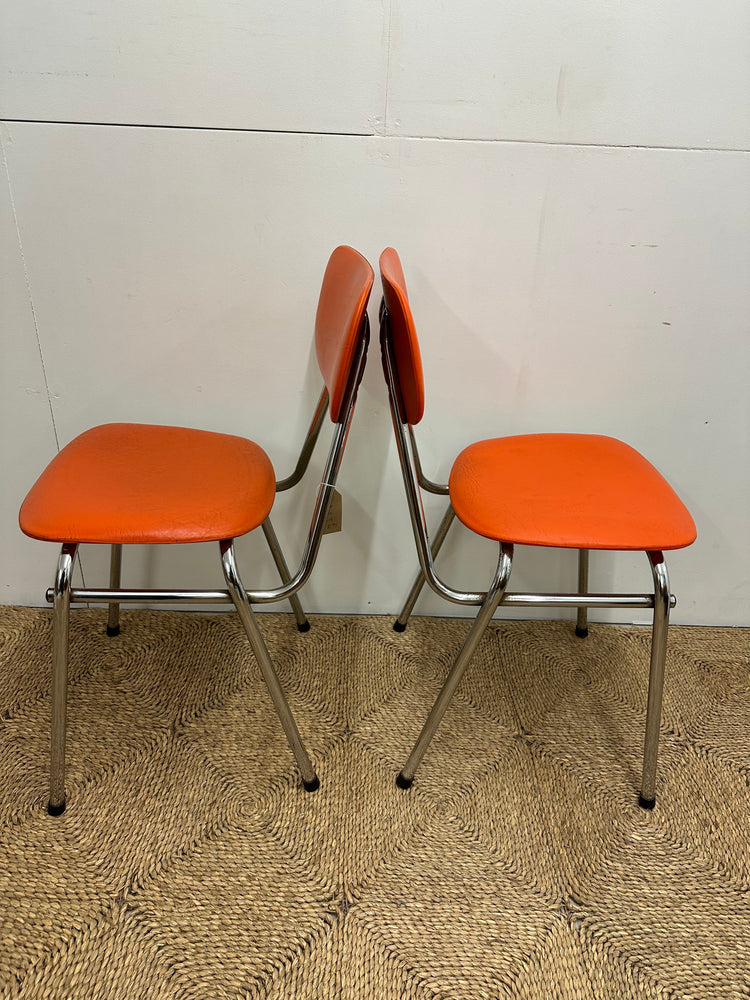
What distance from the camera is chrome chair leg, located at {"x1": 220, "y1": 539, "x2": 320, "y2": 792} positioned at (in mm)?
964

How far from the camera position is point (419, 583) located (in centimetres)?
136

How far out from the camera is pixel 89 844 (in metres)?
1.01

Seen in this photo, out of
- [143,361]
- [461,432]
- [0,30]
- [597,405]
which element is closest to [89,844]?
[143,361]

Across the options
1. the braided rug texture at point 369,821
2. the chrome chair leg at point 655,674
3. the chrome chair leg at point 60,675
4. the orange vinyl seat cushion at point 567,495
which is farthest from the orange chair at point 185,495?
the chrome chair leg at point 655,674

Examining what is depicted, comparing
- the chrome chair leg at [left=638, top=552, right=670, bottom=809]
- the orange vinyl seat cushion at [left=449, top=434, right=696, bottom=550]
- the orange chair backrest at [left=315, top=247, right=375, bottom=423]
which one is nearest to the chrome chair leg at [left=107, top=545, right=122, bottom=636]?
the orange chair backrest at [left=315, top=247, right=375, bottom=423]

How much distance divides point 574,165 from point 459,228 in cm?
20

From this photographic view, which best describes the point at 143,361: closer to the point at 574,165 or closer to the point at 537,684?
the point at 574,165

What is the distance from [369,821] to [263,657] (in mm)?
314

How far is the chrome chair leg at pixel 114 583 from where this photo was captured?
130 cm

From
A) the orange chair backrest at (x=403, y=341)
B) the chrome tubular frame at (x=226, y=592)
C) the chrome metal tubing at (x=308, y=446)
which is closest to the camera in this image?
the orange chair backrest at (x=403, y=341)

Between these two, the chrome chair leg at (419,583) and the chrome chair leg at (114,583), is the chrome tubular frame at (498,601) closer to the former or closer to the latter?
the chrome chair leg at (419,583)

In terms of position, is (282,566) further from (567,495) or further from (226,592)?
(567,495)

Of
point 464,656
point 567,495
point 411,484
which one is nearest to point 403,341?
point 411,484

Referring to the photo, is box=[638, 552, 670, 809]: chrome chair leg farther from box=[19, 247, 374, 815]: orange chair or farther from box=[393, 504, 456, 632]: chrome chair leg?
box=[19, 247, 374, 815]: orange chair
